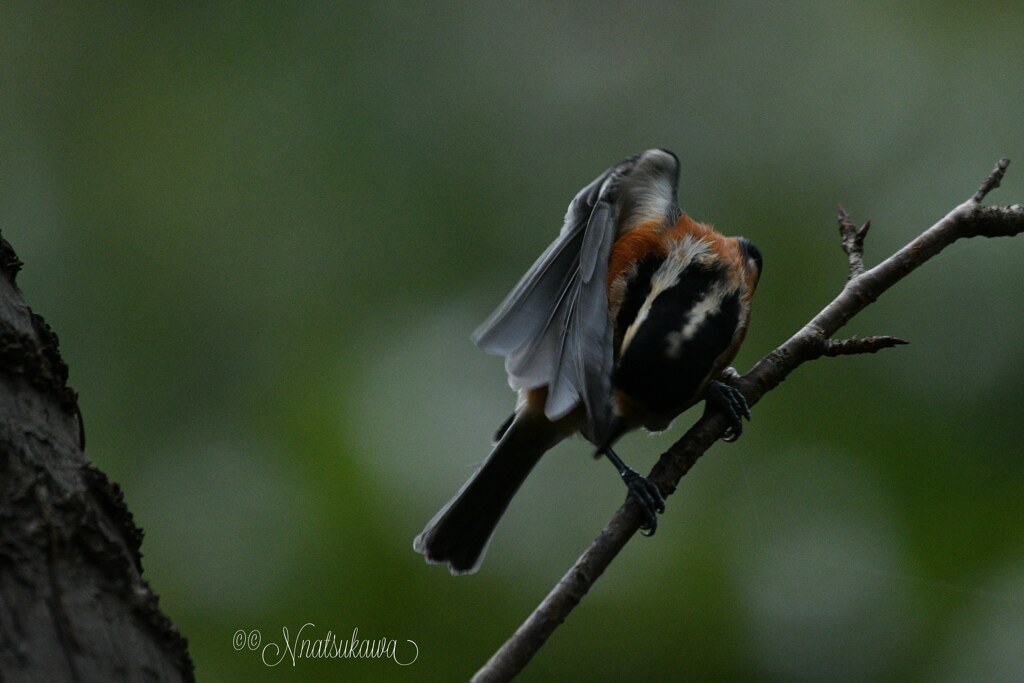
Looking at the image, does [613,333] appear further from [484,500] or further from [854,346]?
[484,500]

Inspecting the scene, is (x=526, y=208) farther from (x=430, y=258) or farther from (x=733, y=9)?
(x=733, y=9)

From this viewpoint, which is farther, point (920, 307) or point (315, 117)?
point (315, 117)

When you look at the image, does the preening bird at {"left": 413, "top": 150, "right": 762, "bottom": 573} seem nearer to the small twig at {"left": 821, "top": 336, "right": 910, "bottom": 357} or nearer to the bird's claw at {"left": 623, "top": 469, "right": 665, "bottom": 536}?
the bird's claw at {"left": 623, "top": 469, "right": 665, "bottom": 536}

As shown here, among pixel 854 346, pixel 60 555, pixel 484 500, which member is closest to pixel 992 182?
pixel 854 346

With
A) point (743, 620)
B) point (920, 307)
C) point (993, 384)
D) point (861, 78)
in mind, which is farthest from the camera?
point (861, 78)

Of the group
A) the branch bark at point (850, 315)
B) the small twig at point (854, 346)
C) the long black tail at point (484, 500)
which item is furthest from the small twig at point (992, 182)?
the long black tail at point (484, 500)

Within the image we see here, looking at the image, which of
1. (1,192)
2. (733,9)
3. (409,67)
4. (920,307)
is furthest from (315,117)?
(920,307)
